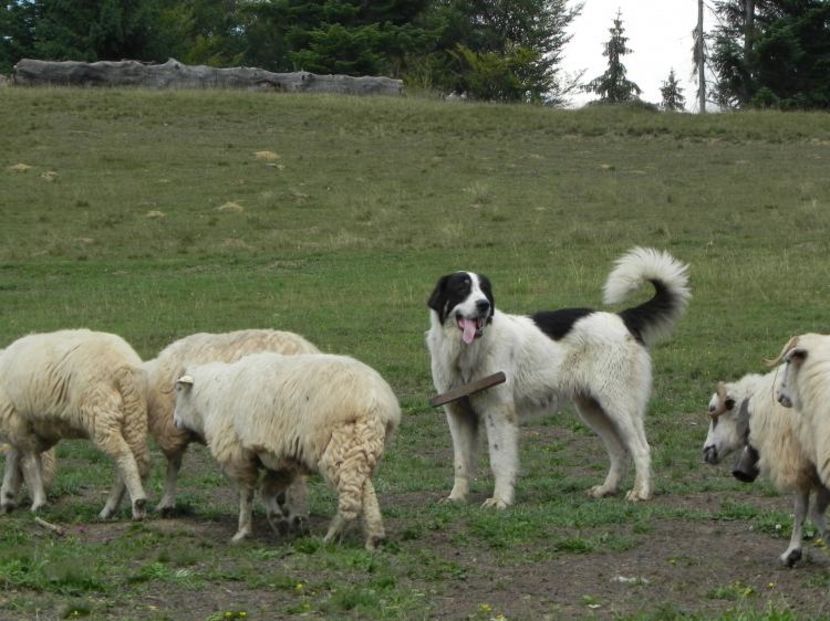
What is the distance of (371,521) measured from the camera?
8.95 meters

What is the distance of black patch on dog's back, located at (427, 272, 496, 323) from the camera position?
11031 mm

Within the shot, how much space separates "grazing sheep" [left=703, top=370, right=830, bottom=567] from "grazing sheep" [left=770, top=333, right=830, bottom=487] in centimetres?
25

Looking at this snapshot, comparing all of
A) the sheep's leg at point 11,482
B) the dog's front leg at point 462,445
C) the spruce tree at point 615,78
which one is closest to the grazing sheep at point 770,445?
the dog's front leg at point 462,445

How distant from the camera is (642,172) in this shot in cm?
3788

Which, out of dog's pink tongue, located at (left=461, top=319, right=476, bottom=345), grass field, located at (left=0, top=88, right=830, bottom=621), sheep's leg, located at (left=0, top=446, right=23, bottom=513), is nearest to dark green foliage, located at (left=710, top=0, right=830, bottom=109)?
grass field, located at (left=0, top=88, right=830, bottom=621)

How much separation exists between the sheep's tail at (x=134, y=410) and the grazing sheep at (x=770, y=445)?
4279mm

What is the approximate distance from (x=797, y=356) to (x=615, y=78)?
228 ft

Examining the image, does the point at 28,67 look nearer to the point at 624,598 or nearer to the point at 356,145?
the point at 356,145

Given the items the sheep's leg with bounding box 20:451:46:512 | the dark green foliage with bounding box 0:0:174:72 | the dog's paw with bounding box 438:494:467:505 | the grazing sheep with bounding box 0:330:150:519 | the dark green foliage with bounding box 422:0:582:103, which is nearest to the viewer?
the grazing sheep with bounding box 0:330:150:519

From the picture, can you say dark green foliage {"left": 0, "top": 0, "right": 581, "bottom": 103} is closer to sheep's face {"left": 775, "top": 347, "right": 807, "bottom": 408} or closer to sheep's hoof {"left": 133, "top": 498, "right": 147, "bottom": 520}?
sheep's hoof {"left": 133, "top": 498, "right": 147, "bottom": 520}

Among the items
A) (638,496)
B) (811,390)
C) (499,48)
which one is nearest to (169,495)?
(638,496)

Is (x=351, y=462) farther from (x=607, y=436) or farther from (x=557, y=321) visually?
(x=607, y=436)

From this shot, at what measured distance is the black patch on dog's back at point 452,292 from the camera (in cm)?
1103

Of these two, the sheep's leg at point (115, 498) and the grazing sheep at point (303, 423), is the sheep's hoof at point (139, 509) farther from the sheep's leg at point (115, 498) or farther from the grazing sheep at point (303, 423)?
the grazing sheep at point (303, 423)
